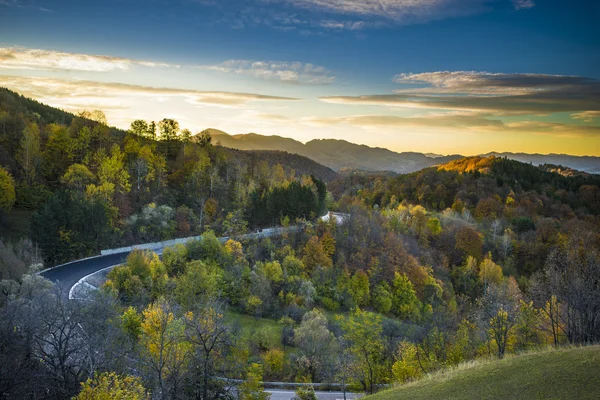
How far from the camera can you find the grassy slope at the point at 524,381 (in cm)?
1587

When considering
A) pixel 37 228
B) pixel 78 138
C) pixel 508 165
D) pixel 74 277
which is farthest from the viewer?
pixel 508 165

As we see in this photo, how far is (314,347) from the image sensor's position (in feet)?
128

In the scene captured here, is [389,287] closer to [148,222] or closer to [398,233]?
[398,233]

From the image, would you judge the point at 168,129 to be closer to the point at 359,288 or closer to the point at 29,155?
the point at 29,155

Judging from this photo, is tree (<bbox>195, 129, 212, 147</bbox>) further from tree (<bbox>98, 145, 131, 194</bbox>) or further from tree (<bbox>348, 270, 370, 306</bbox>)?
tree (<bbox>348, 270, 370, 306</bbox>)

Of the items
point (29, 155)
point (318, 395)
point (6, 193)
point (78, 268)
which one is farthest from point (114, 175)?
point (318, 395)

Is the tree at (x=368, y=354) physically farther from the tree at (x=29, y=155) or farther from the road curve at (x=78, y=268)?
the tree at (x=29, y=155)

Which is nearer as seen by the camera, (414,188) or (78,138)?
(78,138)

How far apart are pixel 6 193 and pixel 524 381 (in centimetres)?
6126

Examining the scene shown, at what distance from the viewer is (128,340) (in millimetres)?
30875

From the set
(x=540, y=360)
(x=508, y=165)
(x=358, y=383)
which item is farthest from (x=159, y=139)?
(x=508, y=165)

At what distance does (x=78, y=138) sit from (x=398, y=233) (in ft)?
208

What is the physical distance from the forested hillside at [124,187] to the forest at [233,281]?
27cm

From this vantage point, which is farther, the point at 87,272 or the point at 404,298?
the point at 404,298
